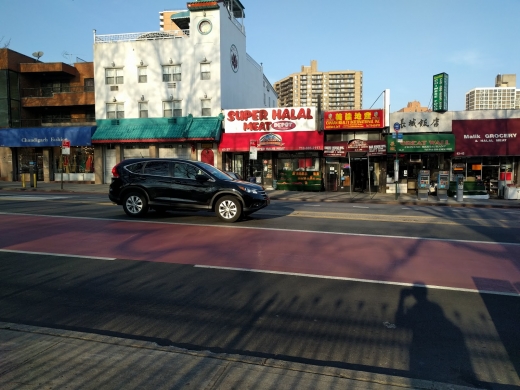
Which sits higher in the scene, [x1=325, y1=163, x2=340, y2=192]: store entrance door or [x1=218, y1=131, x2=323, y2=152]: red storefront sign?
[x1=218, y1=131, x2=323, y2=152]: red storefront sign

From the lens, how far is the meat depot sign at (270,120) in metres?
27.3

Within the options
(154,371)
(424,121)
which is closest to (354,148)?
(424,121)

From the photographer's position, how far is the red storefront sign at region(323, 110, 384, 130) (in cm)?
2608

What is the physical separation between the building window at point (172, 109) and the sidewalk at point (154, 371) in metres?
28.2

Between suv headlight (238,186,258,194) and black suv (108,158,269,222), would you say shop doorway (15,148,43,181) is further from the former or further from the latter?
suv headlight (238,186,258,194)

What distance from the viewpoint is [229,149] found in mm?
28172

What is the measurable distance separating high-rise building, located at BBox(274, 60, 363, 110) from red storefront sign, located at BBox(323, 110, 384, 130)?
12799 cm

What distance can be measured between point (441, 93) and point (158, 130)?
64.1 ft

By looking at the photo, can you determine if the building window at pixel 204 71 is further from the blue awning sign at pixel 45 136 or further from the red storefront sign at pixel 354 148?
the red storefront sign at pixel 354 148

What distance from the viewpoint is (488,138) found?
24.9 metres

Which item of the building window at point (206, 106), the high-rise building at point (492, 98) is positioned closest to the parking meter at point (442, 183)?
the building window at point (206, 106)

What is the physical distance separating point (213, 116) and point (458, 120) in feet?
54.7

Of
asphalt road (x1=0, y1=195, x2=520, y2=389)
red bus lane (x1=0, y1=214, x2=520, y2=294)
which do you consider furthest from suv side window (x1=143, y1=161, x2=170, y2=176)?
asphalt road (x1=0, y1=195, x2=520, y2=389)

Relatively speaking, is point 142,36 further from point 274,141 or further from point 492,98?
point 492,98
